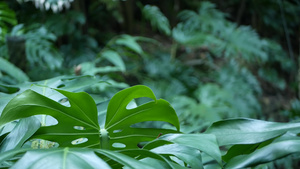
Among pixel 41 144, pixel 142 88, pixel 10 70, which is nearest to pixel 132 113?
pixel 142 88

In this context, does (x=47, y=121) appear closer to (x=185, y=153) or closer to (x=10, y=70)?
(x=185, y=153)

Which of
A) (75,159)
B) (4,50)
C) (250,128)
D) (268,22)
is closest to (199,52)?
(268,22)

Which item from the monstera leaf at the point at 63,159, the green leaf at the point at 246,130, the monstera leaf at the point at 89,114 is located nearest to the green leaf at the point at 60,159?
the monstera leaf at the point at 63,159

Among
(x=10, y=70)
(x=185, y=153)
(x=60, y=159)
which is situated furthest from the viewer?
(x=10, y=70)

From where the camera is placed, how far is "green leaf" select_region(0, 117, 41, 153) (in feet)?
1.28

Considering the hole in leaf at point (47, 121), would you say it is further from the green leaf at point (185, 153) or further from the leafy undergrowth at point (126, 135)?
the green leaf at point (185, 153)

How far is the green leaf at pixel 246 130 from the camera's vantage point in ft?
1.43

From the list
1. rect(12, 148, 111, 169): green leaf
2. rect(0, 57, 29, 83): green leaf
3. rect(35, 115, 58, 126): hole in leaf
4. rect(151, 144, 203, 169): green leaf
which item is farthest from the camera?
rect(0, 57, 29, 83): green leaf

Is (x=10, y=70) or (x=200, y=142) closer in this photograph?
(x=200, y=142)

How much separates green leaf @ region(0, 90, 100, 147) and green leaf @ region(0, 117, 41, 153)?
2 centimetres

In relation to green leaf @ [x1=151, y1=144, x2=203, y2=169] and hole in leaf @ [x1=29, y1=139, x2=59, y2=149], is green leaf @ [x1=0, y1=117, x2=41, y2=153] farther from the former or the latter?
green leaf @ [x1=151, y1=144, x2=203, y2=169]

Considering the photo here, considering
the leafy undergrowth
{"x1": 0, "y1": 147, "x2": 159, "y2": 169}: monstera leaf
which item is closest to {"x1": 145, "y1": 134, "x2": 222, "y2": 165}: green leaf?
the leafy undergrowth

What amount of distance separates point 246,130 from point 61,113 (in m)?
0.30

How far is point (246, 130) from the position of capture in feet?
1.55
